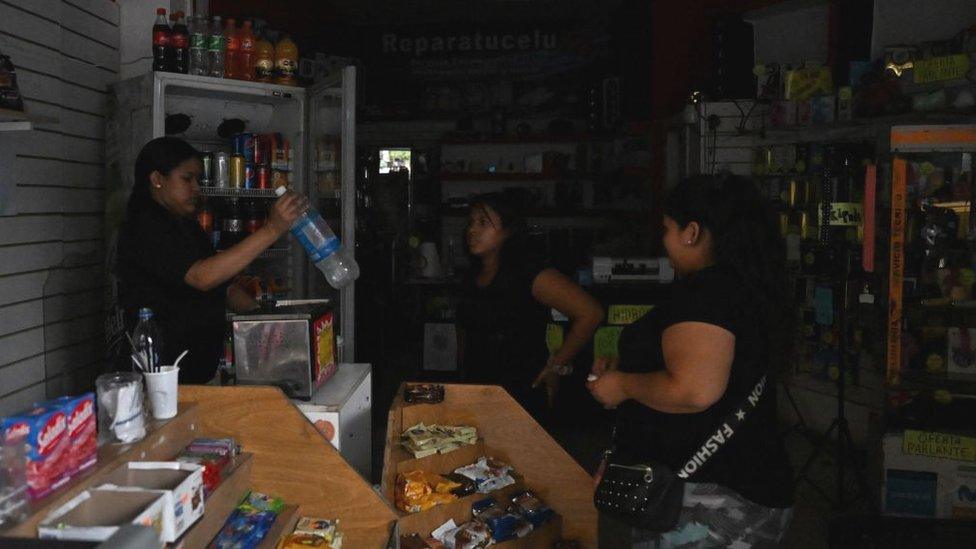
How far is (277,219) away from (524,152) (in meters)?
6.91

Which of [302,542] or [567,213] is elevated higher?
[567,213]

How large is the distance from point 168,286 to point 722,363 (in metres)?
1.99

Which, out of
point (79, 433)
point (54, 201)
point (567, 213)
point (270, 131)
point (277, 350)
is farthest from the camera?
point (567, 213)

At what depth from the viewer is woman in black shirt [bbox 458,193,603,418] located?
3.26 m

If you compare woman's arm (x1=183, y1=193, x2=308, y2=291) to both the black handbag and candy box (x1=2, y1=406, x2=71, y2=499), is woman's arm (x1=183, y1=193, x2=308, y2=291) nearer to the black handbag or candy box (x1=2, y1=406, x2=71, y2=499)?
candy box (x1=2, y1=406, x2=71, y2=499)

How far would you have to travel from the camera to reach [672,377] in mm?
2035

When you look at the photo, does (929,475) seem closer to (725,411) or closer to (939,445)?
(939,445)

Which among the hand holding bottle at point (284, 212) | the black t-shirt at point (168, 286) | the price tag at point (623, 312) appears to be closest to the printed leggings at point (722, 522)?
the hand holding bottle at point (284, 212)

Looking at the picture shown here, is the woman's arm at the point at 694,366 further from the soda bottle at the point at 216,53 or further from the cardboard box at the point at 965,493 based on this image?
the soda bottle at the point at 216,53

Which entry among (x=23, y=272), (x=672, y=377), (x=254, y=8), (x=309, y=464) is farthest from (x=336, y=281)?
(x=254, y=8)

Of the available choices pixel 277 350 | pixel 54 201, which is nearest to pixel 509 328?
pixel 277 350

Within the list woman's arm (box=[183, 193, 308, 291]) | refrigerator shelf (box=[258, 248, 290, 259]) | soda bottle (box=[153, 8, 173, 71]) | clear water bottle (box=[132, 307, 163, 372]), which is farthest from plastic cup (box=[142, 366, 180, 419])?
refrigerator shelf (box=[258, 248, 290, 259])

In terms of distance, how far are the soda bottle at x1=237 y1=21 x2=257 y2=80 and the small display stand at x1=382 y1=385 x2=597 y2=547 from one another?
98.1 inches

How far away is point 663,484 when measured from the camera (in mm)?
2102
